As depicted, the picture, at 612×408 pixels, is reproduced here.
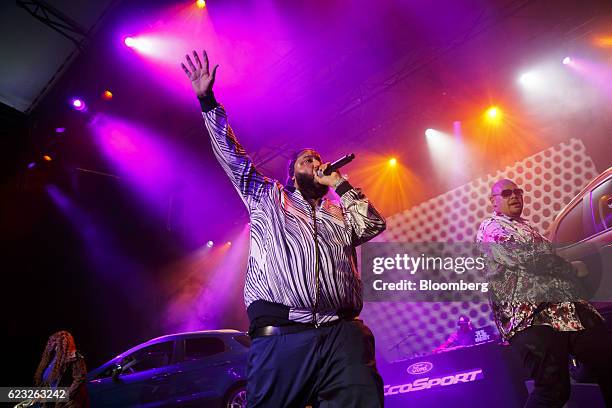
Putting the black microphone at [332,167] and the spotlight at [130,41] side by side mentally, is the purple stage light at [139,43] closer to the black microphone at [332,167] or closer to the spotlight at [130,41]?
the spotlight at [130,41]

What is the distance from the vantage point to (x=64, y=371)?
4738 mm

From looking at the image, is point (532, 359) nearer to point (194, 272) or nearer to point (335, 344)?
point (335, 344)

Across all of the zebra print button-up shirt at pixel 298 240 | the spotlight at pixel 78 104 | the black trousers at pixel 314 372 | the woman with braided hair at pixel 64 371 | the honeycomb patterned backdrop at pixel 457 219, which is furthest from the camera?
the spotlight at pixel 78 104

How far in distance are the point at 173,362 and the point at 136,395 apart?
75cm

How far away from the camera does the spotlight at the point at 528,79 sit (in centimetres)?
767

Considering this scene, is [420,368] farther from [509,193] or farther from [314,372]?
[314,372]

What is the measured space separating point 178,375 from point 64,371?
2.37 meters

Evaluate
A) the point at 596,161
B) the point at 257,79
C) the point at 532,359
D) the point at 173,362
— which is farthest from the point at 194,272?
the point at 532,359

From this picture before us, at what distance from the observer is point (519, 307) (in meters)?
2.56

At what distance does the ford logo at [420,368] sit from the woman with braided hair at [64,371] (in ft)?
12.3

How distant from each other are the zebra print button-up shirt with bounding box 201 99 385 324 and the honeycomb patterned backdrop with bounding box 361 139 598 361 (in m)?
6.50

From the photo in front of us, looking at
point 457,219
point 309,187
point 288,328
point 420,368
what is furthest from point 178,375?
point 457,219

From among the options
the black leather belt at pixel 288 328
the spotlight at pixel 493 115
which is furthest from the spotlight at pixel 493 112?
the black leather belt at pixel 288 328

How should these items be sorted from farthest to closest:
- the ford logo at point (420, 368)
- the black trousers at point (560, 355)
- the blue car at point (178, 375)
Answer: the blue car at point (178, 375)
the ford logo at point (420, 368)
the black trousers at point (560, 355)
